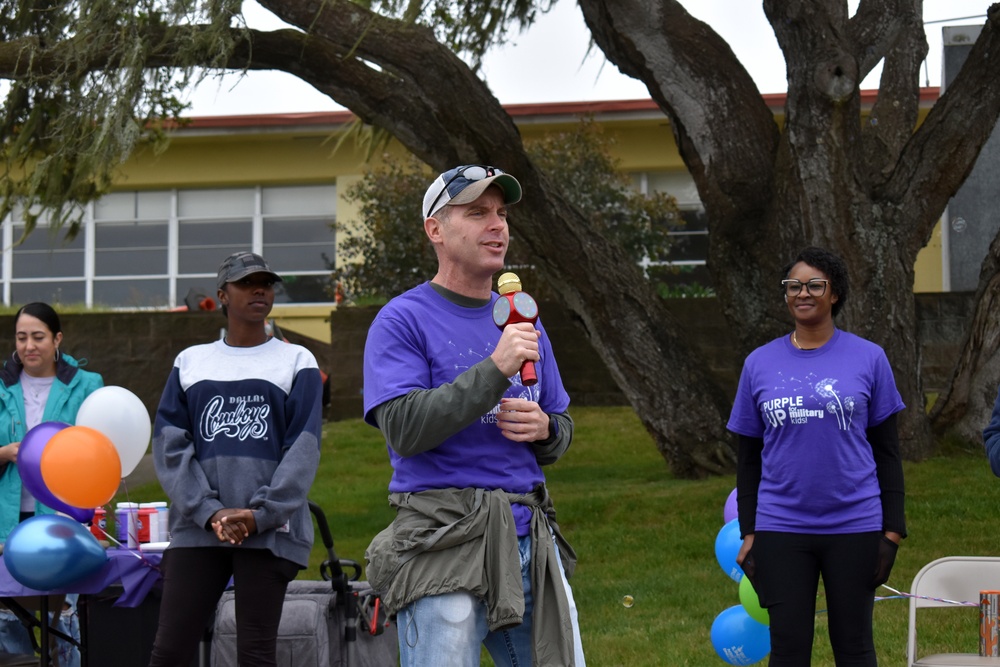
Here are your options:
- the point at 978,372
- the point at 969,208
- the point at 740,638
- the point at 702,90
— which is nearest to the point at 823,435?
the point at 740,638

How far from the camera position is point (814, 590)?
4586 millimetres

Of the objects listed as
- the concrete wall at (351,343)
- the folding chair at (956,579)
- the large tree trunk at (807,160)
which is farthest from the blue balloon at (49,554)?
the concrete wall at (351,343)

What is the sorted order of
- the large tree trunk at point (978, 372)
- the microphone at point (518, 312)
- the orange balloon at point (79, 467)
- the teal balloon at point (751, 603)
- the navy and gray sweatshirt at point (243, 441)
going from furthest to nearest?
the large tree trunk at point (978, 372)
the orange balloon at point (79, 467)
the teal balloon at point (751, 603)
the navy and gray sweatshirt at point (243, 441)
the microphone at point (518, 312)

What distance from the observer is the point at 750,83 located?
10641mm

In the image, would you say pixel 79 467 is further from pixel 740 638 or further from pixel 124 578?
pixel 740 638

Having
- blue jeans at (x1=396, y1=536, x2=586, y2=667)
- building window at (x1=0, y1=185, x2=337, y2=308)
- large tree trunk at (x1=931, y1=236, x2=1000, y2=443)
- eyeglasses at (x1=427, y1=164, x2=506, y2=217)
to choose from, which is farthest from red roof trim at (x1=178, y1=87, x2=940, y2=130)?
blue jeans at (x1=396, y1=536, x2=586, y2=667)

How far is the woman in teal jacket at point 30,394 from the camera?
5777 millimetres

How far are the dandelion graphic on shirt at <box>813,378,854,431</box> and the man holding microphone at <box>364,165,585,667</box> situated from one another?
150cm

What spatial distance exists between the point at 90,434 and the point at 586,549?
15.9 ft

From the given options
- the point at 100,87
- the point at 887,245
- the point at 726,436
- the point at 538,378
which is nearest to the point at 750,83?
the point at 887,245

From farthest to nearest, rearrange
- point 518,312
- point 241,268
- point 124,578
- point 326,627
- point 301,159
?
1. point 301,159
2. point 124,578
3. point 326,627
4. point 241,268
5. point 518,312

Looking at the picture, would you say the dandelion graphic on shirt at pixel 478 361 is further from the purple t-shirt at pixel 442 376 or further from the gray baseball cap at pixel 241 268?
the gray baseball cap at pixel 241 268

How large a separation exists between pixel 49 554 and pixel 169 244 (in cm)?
1919

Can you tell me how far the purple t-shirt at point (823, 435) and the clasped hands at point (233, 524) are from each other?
1.79 m
